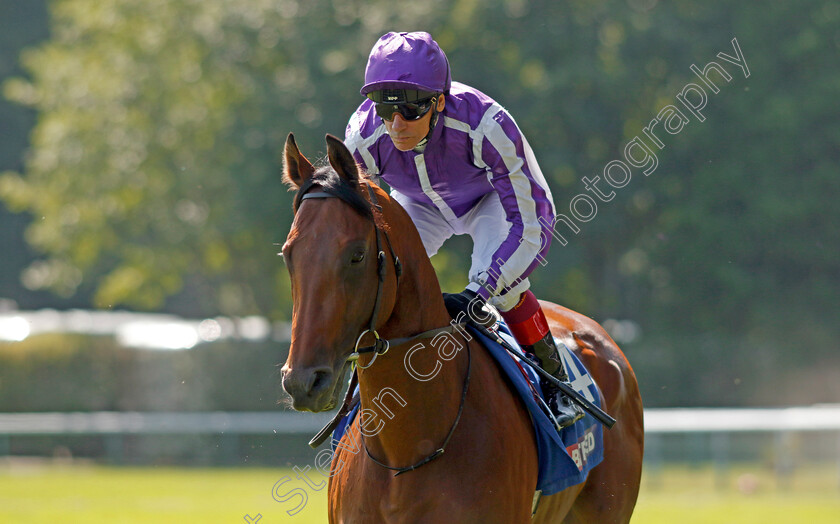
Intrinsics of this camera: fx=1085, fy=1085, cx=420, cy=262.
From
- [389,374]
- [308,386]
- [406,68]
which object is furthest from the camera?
[406,68]

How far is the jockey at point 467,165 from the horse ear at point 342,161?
499 millimetres

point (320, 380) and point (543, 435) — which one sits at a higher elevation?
point (320, 380)

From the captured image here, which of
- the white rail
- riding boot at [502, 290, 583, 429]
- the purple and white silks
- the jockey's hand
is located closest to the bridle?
the jockey's hand

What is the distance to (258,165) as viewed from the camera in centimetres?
1930

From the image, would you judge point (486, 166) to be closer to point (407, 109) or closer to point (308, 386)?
point (407, 109)

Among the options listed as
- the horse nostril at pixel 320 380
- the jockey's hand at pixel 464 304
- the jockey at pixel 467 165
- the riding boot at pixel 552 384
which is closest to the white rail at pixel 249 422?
the riding boot at pixel 552 384

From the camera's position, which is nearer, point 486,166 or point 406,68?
point 406,68

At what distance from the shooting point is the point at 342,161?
3410 mm

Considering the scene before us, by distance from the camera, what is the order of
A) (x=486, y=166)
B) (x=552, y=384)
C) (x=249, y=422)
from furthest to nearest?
1. (x=249, y=422)
2. (x=552, y=384)
3. (x=486, y=166)

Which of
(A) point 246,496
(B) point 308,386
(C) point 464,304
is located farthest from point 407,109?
A: (A) point 246,496

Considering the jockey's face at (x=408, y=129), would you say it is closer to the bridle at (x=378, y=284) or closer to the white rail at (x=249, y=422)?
the bridle at (x=378, y=284)

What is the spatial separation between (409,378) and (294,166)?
80 cm

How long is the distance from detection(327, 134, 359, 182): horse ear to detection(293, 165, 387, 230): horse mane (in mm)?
15

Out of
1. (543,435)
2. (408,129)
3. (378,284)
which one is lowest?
(543,435)
